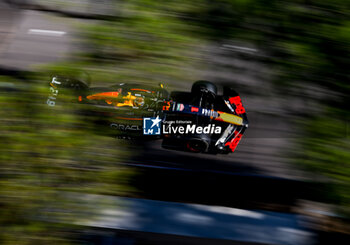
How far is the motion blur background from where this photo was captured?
2143mm

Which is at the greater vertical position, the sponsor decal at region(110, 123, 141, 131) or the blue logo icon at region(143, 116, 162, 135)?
the sponsor decal at region(110, 123, 141, 131)

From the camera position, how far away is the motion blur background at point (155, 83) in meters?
2.14

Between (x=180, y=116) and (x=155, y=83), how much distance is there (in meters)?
3.01

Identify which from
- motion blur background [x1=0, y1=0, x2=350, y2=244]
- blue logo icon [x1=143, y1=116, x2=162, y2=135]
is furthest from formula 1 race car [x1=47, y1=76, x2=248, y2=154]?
motion blur background [x1=0, y1=0, x2=350, y2=244]

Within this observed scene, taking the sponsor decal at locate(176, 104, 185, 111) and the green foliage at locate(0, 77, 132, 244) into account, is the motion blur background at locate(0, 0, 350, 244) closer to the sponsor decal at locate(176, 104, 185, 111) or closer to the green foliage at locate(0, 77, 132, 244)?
the green foliage at locate(0, 77, 132, 244)

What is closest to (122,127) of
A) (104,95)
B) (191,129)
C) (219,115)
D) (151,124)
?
(104,95)

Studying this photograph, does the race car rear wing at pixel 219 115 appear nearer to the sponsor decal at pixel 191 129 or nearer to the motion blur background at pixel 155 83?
the sponsor decal at pixel 191 129

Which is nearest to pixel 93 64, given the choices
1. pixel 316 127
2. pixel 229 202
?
pixel 316 127

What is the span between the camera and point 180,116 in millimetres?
5289

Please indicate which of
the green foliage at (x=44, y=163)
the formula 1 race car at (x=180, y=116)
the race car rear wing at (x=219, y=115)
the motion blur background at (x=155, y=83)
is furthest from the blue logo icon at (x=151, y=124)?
the green foliage at (x=44, y=163)

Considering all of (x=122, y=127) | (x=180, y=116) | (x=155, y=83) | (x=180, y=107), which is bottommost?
(x=180, y=116)

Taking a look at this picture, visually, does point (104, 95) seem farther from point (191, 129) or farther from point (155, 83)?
point (191, 129)

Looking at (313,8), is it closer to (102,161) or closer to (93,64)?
(93,64)

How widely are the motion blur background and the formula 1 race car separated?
0.16 metres
